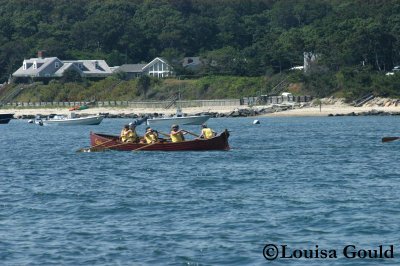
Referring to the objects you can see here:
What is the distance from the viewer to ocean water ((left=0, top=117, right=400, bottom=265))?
81.8 ft

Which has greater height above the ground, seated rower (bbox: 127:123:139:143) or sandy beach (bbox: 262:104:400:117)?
seated rower (bbox: 127:123:139:143)

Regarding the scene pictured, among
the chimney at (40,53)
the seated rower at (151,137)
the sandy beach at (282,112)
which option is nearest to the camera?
the seated rower at (151,137)

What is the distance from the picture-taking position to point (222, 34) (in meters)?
158

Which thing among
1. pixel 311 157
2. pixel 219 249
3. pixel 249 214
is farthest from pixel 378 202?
pixel 311 157

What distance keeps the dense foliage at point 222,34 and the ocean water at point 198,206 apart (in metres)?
60.3

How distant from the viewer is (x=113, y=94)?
432 ft

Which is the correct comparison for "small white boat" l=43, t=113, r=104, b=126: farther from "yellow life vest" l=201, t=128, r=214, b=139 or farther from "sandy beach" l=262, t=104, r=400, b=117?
"yellow life vest" l=201, t=128, r=214, b=139

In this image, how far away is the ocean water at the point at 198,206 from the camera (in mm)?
24938

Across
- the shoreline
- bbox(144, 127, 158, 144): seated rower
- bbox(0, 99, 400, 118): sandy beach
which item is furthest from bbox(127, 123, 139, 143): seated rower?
bbox(0, 99, 400, 118): sandy beach

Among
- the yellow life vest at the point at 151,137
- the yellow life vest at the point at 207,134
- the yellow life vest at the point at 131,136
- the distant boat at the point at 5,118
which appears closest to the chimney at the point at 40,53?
the distant boat at the point at 5,118

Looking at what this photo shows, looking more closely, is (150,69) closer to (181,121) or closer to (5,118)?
(5,118)

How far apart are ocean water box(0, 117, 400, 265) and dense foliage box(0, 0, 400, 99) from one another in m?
60.3

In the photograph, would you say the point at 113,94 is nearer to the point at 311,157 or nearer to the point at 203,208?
the point at 311,157

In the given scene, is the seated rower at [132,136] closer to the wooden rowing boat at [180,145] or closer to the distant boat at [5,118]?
the wooden rowing boat at [180,145]
